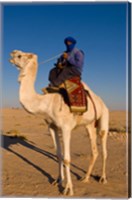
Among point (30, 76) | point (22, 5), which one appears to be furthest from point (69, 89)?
point (22, 5)

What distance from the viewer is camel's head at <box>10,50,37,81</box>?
3.62 m

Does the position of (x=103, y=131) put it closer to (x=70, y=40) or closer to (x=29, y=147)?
(x=70, y=40)

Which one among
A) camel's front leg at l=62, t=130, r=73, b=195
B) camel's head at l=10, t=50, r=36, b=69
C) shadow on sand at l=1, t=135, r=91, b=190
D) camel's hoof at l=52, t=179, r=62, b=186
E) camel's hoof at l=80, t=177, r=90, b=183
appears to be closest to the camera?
camel's head at l=10, t=50, r=36, b=69

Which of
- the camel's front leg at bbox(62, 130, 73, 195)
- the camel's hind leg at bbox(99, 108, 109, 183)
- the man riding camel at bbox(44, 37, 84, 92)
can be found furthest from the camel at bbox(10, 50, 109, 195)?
the camel's hind leg at bbox(99, 108, 109, 183)

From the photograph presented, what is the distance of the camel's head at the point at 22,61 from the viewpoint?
11.9ft

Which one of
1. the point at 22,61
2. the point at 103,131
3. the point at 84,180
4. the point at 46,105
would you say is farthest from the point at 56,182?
the point at 22,61

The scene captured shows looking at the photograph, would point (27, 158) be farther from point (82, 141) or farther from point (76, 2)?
point (76, 2)

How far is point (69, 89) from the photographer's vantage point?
3.79m

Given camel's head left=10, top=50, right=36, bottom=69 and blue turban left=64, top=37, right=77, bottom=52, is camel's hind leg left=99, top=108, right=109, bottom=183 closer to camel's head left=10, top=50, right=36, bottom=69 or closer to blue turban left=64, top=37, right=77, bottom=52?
blue turban left=64, top=37, right=77, bottom=52

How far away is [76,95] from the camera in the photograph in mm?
3803

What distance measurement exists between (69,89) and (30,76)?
44cm

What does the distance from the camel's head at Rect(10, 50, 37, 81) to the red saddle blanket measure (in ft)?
1.48

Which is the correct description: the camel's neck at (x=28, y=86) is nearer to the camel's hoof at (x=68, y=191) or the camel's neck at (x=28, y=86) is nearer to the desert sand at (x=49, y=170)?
the desert sand at (x=49, y=170)

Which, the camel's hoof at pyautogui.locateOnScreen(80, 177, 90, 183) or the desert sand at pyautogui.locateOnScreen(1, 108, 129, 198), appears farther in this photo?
the camel's hoof at pyautogui.locateOnScreen(80, 177, 90, 183)
